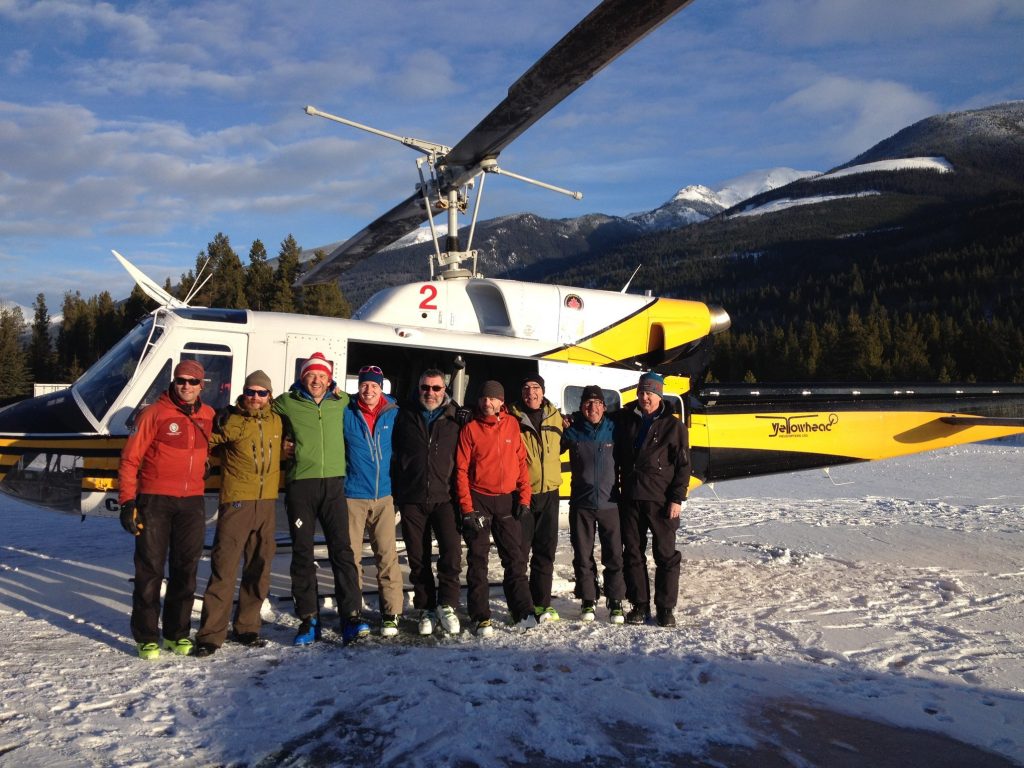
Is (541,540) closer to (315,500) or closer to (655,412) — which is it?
(655,412)

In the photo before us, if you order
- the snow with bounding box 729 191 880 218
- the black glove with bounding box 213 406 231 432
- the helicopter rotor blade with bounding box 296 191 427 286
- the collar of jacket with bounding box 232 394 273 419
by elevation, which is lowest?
the black glove with bounding box 213 406 231 432

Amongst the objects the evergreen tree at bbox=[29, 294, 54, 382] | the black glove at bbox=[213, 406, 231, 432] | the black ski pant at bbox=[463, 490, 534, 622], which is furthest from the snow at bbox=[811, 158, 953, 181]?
the black glove at bbox=[213, 406, 231, 432]

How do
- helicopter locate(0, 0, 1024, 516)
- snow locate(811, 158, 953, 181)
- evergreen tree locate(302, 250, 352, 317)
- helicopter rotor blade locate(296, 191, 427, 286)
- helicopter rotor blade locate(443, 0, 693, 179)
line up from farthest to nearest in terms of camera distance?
snow locate(811, 158, 953, 181) < evergreen tree locate(302, 250, 352, 317) < helicopter rotor blade locate(296, 191, 427, 286) < helicopter locate(0, 0, 1024, 516) < helicopter rotor blade locate(443, 0, 693, 179)

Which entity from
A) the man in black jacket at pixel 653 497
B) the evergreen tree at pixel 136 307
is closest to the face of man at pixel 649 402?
the man in black jacket at pixel 653 497

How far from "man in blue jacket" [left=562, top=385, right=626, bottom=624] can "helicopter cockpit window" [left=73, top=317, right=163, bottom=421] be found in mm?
3580

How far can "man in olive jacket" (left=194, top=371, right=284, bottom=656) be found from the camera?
188 inches

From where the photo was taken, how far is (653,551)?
5.61 m

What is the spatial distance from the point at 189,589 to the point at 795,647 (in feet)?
13.1

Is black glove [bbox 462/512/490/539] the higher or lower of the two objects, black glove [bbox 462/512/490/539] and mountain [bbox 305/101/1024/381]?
the lower

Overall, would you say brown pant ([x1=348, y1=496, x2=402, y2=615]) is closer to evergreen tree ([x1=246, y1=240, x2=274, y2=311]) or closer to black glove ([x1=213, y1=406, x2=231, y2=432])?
black glove ([x1=213, y1=406, x2=231, y2=432])

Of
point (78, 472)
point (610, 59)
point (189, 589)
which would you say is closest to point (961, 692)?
point (610, 59)

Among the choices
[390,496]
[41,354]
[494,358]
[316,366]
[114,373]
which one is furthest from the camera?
[41,354]

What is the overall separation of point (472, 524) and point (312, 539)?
109cm

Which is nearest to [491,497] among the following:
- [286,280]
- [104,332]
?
[286,280]
